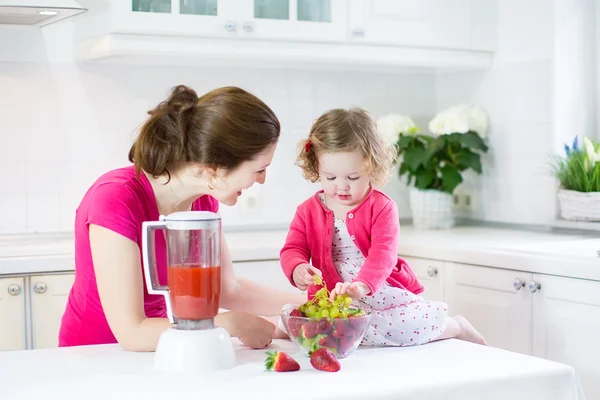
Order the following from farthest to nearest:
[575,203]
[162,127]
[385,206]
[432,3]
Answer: [432,3], [575,203], [385,206], [162,127]

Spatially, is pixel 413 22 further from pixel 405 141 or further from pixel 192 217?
pixel 192 217

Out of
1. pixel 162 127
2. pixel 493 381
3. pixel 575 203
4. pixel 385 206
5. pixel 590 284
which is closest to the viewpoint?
pixel 493 381

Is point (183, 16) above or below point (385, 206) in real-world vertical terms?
above

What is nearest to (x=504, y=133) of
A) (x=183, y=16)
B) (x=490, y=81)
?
(x=490, y=81)

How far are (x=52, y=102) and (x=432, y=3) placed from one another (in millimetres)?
1504

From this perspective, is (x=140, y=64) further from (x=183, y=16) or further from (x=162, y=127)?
(x=162, y=127)

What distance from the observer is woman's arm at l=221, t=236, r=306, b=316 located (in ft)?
6.64

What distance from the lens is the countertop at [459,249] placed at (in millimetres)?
2611

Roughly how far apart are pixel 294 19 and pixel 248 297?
140 cm

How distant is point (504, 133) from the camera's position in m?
3.54

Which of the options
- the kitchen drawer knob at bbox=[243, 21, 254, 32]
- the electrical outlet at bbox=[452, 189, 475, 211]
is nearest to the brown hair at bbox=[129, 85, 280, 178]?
the kitchen drawer knob at bbox=[243, 21, 254, 32]

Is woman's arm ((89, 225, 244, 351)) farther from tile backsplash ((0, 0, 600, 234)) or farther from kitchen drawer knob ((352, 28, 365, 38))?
kitchen drawer knob ((352, 28, 365, 38))

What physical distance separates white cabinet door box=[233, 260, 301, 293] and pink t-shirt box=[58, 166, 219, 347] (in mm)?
993

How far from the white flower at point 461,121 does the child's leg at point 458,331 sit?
5.37ft
